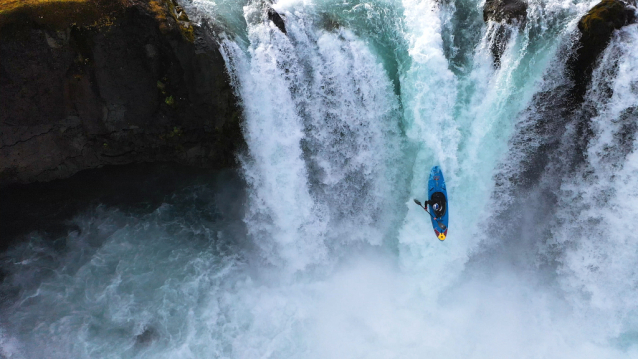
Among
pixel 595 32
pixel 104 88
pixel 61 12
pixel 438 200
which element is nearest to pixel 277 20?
pixel 104 88

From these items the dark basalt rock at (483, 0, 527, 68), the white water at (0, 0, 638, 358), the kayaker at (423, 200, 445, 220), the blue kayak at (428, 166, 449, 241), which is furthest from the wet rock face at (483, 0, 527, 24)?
the kayaker at (423, 200, 445, 220)

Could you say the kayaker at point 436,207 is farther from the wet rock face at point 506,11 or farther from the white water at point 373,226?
the wet rock face at point 506,11

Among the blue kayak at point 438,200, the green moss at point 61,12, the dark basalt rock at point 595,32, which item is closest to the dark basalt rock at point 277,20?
the green moss at point 61,12

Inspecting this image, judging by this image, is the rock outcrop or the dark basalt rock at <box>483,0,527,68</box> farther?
the dark basalt rock at <box>483,0,527,68</box>

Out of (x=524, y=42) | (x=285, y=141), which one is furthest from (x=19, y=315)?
(x=524, y=42)

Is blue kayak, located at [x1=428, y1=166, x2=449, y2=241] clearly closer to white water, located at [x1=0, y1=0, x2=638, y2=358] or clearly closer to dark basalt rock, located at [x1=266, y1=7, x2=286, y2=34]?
white water, located at [x1=0, y1=0, x2=638, y2=358]

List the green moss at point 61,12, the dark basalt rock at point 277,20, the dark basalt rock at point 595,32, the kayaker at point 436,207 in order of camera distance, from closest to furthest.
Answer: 1. the green moss at point 61,12
2. the dark basalt rock at point 595,32
3. the dark basalt rock at point 277,20
4. the kayaker at point 436,207
